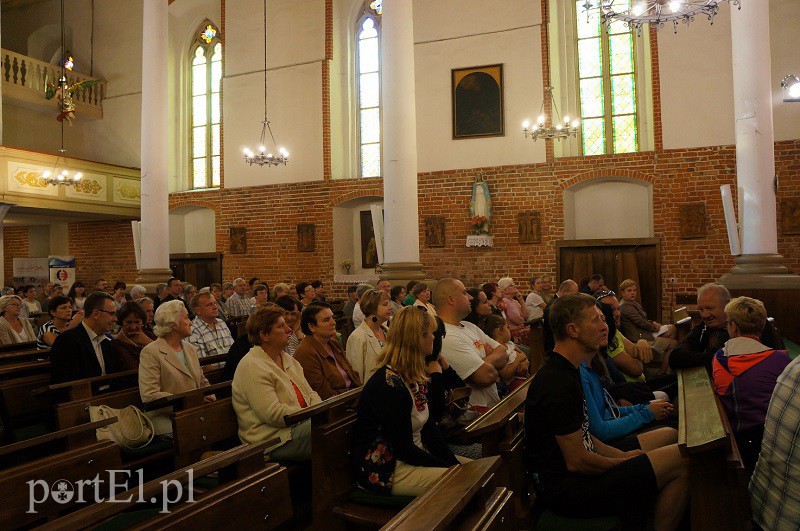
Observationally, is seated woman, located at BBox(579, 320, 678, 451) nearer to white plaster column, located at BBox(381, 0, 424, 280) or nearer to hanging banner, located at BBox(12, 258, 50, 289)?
white plaster column, located at BBox(381, 0, 424, 280)

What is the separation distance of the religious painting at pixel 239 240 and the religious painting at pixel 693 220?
9494mm

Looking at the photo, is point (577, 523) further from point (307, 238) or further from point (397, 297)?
point (307, 238)

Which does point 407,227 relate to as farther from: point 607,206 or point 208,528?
point 208,528

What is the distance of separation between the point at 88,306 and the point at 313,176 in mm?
9978

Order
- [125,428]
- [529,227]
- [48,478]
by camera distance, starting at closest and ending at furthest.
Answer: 1. [48,478]
2. [125,428]
3. [529,227]

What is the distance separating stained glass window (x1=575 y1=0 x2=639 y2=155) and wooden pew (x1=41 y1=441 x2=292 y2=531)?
1150 centimetres

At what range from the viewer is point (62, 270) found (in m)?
15.1

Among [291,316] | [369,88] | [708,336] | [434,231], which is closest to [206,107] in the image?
[369,88]

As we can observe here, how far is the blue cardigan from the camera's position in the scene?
303cm

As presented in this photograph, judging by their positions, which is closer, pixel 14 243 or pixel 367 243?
pixel 367 243

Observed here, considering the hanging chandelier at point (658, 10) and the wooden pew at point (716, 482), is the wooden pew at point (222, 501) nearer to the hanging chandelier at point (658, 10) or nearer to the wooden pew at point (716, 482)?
the wooden pew at point (716, 482)

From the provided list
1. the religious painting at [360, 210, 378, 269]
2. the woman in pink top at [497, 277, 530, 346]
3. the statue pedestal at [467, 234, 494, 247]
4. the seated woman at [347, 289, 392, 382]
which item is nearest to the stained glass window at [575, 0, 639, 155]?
the statue pedestal at [467, 234, 494, 247]

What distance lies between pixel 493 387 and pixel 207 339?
9.55ft

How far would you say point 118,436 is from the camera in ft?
11.7
